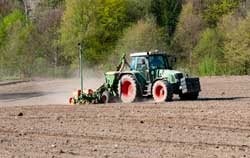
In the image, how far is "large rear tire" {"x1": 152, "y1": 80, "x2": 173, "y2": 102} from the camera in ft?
77.2

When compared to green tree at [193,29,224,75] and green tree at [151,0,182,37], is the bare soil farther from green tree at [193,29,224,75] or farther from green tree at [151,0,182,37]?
green tree at [151,0,182,37]

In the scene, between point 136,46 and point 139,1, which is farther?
point 139,1

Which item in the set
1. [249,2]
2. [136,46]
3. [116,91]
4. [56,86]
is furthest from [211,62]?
[249,2]

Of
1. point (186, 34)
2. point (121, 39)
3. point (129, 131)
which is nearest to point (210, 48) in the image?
point (121, 39)

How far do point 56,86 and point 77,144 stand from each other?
2784cm

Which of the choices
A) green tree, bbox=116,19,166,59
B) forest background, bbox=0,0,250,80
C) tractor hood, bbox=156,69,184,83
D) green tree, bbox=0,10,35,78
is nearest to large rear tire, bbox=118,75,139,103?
tractor hood, bbox=156,69,184,83

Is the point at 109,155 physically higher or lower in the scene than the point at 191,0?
lower

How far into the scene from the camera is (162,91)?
78.1ft

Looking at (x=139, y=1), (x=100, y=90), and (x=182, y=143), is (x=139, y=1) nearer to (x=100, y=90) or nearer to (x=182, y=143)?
(x=100, y=90)

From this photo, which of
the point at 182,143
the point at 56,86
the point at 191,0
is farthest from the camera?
the point at 191,0

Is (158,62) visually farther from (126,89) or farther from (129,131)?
(129,131)

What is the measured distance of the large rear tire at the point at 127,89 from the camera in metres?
24.5

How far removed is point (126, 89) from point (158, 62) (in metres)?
1.50

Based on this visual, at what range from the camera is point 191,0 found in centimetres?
8344
